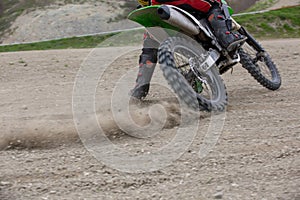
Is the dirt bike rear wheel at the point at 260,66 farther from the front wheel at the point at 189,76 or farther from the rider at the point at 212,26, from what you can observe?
the front wheel at the point at 189,76

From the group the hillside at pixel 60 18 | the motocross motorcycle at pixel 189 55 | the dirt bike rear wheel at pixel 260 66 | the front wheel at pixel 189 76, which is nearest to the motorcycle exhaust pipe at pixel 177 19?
the motocross motorcycle at pixel 189 55

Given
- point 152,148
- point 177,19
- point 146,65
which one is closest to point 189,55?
point 177,19

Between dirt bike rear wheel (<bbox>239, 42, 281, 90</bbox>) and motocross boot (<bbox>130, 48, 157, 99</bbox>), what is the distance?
3.27ft

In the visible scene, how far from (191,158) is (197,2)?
182 cm

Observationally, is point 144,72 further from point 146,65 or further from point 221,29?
point 221,29

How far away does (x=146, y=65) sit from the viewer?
15.2ft

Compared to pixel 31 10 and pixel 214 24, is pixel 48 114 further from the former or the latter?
pixel 31 10

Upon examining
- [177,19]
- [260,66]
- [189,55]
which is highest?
[177,19]

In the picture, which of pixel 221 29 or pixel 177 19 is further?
pixel 221 29

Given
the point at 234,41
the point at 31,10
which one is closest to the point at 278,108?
the point at 234,41

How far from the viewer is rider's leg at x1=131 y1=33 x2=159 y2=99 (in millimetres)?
4605

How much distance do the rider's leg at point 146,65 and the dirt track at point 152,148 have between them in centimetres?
21

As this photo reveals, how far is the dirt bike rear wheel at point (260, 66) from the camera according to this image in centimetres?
495

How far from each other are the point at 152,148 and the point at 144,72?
169 centimetres
